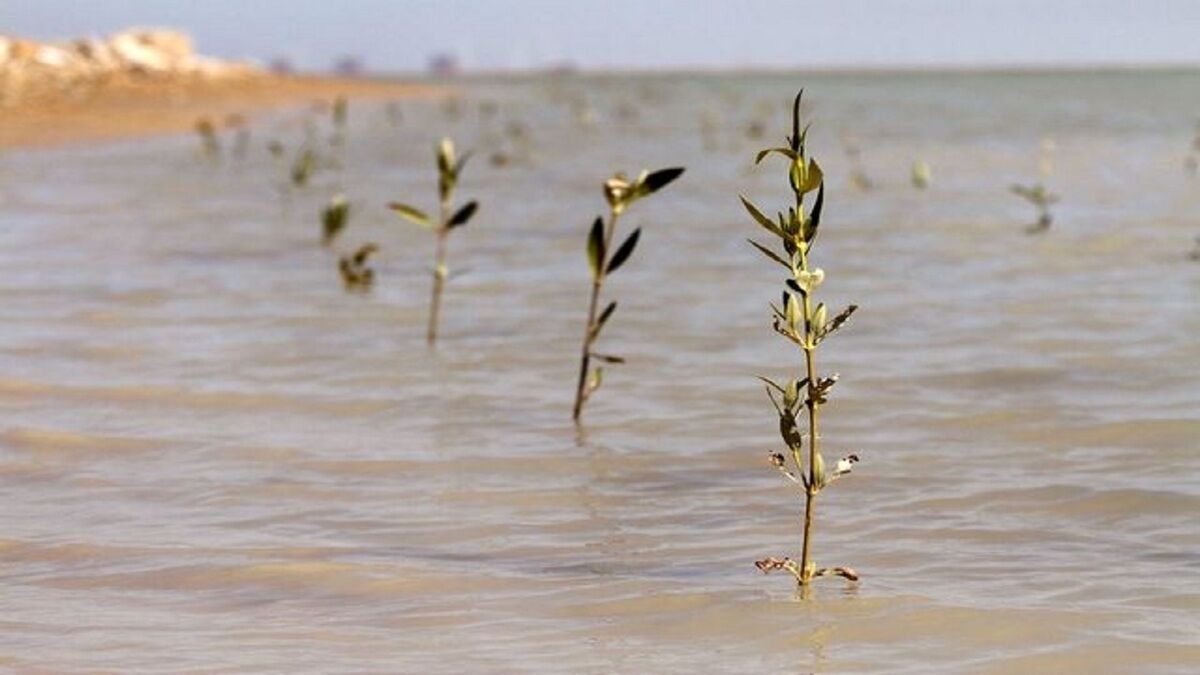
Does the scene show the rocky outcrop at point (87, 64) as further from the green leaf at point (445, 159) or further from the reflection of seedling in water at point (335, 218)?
the green leaf at point (445, 159)

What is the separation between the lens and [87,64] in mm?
38688

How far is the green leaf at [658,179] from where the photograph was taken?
14.9 feet

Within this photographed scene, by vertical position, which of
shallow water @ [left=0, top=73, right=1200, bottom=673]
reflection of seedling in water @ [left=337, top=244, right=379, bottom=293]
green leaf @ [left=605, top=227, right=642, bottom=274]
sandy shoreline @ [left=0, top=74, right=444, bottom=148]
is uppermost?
sandy shoreline @ [left=0, top=74, right=444, bottom=148]

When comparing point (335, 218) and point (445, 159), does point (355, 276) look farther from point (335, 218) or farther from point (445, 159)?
point (445, 159)

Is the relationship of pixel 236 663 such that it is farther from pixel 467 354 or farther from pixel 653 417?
pixel 467 354

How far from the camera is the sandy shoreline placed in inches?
853

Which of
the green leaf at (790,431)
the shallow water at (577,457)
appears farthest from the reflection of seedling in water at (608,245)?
the green leaf at (790,431)

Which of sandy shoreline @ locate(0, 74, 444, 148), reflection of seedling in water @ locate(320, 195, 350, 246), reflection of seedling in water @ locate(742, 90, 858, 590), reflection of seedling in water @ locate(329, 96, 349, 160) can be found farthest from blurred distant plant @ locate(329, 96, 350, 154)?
reflection of seedling in water @ locate(742, 90, 858, 590)

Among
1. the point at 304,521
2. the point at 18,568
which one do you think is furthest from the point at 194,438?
the point at 18,568

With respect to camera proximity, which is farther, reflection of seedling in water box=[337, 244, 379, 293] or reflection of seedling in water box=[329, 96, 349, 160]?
reflection of seedling in water box=[329, 96, 349, 160]

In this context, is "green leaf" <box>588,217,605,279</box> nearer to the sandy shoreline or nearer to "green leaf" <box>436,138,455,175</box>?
"green leaf" <box>436,138,455,175</box>

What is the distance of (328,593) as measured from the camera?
3.60 metres

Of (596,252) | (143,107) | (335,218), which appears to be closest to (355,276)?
(335,218)

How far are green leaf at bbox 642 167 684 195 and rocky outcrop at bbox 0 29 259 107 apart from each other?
20958 mm
